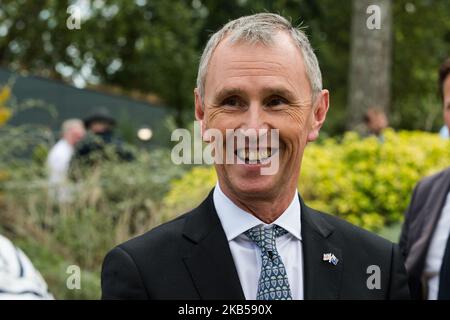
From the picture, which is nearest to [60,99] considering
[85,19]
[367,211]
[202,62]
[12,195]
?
[85,19]

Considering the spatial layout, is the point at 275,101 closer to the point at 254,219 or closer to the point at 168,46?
the point at 254,219

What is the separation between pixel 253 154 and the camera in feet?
5.68

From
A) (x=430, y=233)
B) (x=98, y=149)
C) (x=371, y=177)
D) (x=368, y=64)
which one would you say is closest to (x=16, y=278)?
(x=430, y=233)

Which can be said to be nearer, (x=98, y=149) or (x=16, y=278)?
(x=16, y=278)

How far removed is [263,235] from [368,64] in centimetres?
841

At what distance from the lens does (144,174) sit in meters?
8.18

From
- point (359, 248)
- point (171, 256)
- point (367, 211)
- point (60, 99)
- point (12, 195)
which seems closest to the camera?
point (171, 256)

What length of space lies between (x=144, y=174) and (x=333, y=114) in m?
15.9

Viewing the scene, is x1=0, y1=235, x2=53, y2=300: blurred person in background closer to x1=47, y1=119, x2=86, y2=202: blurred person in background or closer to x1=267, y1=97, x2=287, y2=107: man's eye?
x1=267, y1=97, x2=287, y2=107: man's eye

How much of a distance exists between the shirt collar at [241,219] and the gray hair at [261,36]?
30 cm

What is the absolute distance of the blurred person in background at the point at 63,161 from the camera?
25.8 feet

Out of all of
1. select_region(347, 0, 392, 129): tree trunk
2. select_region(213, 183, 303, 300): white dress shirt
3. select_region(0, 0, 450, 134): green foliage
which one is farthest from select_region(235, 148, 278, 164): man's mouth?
select_region(0, 0, 450, 134): green foliage

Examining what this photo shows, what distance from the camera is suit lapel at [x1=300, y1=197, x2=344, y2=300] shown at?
1834mm
